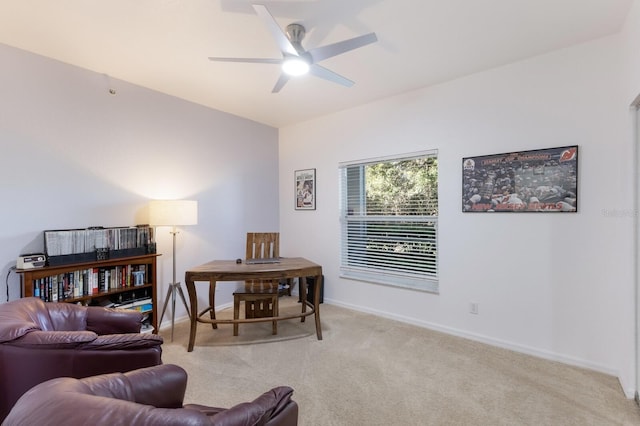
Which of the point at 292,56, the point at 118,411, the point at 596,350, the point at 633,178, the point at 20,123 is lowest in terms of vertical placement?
the point at 596,350

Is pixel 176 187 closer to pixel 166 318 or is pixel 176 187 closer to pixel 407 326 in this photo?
pixel 166 318

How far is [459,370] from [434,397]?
48 cm

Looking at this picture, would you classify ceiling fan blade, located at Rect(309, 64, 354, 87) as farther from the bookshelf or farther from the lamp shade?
the bookshelf

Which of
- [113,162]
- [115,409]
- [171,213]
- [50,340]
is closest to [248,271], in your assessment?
[171,213]

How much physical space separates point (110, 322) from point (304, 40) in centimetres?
251

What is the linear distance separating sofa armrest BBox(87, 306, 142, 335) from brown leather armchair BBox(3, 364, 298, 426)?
3.90ft

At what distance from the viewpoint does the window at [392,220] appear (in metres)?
3.42

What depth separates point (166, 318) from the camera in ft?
11.4

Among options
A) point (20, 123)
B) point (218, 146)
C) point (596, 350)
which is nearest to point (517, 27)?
Answer: point (596, 350)

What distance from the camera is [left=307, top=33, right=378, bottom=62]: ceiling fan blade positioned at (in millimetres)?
1899

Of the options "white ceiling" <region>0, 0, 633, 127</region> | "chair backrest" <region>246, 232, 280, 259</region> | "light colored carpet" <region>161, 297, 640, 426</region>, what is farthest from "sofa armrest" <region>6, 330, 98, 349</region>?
"chair backrest" <region>246, 232, 280, 259</region>

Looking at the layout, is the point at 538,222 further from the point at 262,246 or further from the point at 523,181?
the point at 262,246

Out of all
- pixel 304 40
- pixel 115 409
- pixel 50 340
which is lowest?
pixel 50 340

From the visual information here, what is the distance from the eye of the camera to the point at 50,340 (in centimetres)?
147
